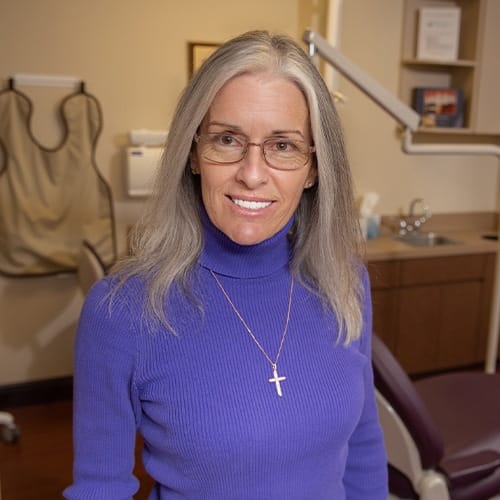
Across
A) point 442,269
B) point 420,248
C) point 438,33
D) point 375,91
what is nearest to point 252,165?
point 375,91

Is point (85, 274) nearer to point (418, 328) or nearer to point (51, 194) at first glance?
point (51, 194)

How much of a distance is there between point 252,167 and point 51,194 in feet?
6.80

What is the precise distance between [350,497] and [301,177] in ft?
1.98

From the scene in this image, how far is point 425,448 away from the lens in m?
1.47

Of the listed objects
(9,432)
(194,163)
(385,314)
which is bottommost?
(9,432)

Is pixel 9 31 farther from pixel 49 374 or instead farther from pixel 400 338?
pixel 400 338

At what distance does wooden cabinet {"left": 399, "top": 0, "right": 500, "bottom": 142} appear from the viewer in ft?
10.6

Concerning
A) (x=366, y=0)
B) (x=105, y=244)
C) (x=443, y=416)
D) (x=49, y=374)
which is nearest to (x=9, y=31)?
(x=105, y=244)

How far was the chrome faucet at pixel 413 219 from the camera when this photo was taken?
11.3 ft

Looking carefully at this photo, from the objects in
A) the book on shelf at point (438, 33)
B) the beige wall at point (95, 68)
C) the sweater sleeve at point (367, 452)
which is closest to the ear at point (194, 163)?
the sweater sleeve at point (367, 452)

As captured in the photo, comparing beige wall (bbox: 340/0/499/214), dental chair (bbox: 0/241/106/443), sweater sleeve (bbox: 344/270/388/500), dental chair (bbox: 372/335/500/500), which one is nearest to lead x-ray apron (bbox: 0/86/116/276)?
dental chair (bbox: 0/241/106/443)

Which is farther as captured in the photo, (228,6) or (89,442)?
(228,6)

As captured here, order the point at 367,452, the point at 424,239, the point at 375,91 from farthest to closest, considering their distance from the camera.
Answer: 1. the point at 424,239
2. the point at 375,91
3. the point at 367,452

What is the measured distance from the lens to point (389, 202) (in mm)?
3477
